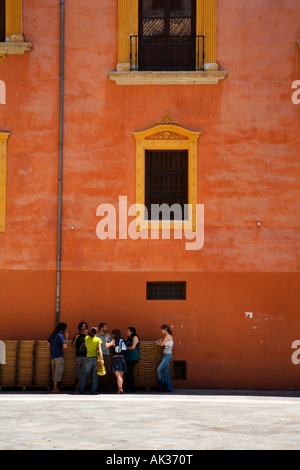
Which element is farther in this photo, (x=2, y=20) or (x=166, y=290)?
(x=2, y=20)

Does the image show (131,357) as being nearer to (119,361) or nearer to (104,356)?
(119,361)

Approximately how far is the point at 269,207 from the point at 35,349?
6813 mm

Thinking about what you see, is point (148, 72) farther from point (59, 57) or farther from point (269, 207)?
point (269, 207)

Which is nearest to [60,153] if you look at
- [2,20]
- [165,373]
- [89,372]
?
[2,20]

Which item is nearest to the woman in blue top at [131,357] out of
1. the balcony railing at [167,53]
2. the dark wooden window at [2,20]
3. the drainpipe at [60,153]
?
the drainpipe at [60,153]

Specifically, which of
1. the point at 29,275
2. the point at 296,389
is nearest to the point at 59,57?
the point at 29,275

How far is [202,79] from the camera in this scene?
20375mm

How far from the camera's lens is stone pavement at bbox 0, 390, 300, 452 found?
11031mm

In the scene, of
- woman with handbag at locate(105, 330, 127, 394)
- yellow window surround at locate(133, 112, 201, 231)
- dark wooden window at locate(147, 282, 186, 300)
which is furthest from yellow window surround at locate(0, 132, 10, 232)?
woman with handbag at locate(105, 330, 127, 394)

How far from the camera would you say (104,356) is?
63.2 feet

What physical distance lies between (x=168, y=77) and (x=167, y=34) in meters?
1.30

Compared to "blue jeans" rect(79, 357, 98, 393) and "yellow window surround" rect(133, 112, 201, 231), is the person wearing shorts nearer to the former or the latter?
"blue jeans" rect(79, 357, 98, 393)

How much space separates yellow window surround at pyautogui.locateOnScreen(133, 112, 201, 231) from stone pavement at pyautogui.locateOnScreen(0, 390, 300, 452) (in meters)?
4.21

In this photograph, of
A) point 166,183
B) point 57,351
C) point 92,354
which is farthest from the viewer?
point 166,183
